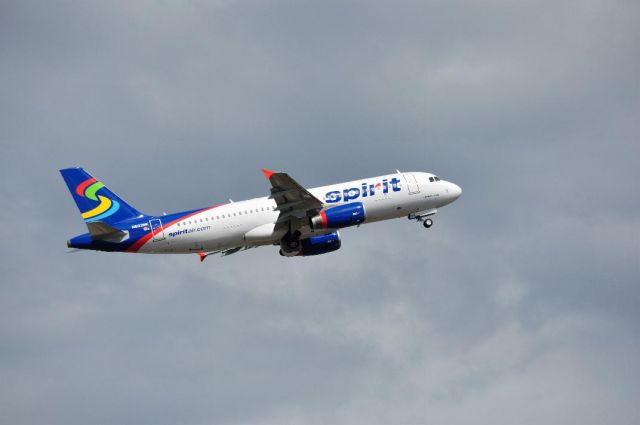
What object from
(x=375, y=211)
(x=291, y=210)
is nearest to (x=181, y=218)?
(x=291, y=210)

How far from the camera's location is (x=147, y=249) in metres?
74.8

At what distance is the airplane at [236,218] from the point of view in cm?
7350

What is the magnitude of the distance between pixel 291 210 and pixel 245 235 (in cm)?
434

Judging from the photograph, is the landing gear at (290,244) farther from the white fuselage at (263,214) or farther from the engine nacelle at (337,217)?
the engine nacelle at (337,217)

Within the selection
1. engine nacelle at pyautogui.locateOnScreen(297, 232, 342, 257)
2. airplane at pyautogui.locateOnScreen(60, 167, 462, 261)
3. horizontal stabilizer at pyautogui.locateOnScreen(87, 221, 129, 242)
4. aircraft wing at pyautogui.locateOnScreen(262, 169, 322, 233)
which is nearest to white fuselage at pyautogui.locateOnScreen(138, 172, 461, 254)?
airplane at pyautogui.locateOnScreen(60, 167, 462, 261)

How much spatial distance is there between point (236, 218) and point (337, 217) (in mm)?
8217

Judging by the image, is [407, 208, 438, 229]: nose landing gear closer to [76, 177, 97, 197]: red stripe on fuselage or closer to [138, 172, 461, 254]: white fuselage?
[138, 172, 461, 254]: white fuselage

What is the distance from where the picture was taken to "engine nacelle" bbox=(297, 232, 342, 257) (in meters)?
80.3

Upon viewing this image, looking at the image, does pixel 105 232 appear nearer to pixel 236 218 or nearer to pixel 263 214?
pixel 236 218

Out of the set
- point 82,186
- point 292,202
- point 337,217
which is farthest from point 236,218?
point 82,186

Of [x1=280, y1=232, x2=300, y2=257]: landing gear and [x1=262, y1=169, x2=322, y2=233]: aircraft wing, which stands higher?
[x1=262, y1=169, x2=322, y2=233]: aircraft wing

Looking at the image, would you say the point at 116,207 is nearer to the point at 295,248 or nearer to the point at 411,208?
the point at 295,248

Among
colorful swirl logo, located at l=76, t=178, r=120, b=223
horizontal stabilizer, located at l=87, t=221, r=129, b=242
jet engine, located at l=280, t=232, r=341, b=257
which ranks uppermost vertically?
colorful swirl logo, located at l=76, t=178, r=120, b=223

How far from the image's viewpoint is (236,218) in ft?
249
